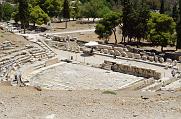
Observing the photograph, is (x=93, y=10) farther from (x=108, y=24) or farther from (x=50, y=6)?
(x=108, y=24)

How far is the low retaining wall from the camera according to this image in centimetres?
3775

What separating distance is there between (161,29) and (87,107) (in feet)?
120

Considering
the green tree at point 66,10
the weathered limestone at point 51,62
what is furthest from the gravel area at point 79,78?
the green tree at point 66,10

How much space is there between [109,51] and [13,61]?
526 inches

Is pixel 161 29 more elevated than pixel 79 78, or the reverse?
pixel 161 29

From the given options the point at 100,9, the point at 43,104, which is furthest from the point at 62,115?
the point at 100,9

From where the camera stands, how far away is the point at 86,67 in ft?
136

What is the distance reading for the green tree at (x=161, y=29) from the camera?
50031 millimetres

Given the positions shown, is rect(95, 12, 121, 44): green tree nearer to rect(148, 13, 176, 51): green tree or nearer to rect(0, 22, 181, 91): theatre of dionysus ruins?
rect(0, 22, 181, 91): theatre of dionysus ruins

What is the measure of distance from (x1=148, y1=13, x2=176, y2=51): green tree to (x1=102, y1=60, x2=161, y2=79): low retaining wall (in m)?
11.0

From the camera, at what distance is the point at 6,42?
147 feet

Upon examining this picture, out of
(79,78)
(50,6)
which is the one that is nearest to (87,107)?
(79,78)

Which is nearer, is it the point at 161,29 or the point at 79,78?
the point at 79,78

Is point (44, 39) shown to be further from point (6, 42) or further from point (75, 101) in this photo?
point (75, 101)
